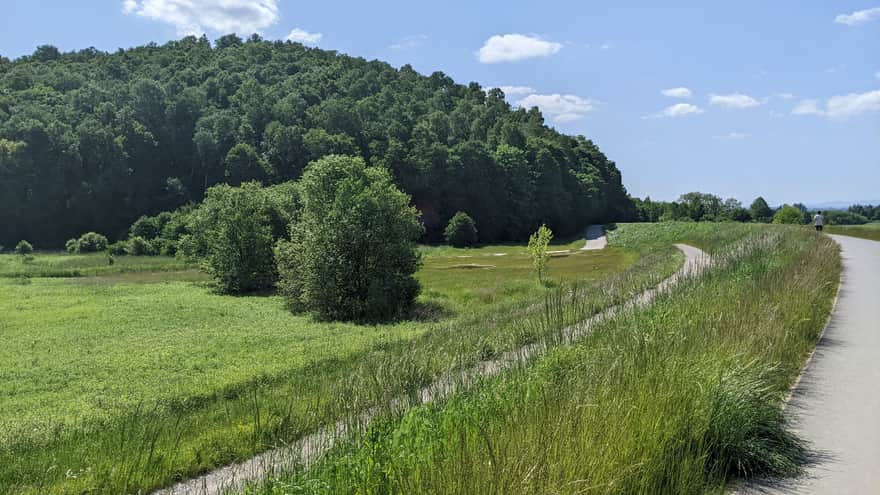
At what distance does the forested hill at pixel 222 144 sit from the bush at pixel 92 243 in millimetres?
12272

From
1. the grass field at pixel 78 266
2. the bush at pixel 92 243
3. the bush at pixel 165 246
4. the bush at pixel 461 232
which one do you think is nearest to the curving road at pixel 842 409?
the grass field at pixel 78 266

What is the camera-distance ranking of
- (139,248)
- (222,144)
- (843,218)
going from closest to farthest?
(139,248)
(222,144)
(843,218)

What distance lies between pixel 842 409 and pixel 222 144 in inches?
4691

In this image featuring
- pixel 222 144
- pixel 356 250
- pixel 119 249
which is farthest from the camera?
pixel 222 144

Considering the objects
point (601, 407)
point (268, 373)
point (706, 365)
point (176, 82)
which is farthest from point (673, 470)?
point (176, 82)

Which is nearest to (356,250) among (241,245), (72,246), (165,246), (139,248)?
(241,245)

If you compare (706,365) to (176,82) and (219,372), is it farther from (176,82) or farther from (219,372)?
(176,82)

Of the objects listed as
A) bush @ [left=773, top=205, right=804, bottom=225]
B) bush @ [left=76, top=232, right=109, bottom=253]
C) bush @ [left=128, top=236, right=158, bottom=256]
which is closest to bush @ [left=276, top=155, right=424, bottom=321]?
bush @ [left=128, top=236, right=158, bottom=256]

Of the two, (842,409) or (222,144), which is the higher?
(222,144)

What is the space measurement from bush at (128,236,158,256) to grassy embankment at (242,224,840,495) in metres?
88.2

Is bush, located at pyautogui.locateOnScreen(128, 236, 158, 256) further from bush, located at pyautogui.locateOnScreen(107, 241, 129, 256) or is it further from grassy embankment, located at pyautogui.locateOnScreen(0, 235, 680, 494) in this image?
grassy embankment, located at pyautogui.locateOnScreen(0, 235, 680, 494)

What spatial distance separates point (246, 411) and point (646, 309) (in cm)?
882

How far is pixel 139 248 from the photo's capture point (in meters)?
84.8

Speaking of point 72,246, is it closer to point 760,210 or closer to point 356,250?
point 356,250
